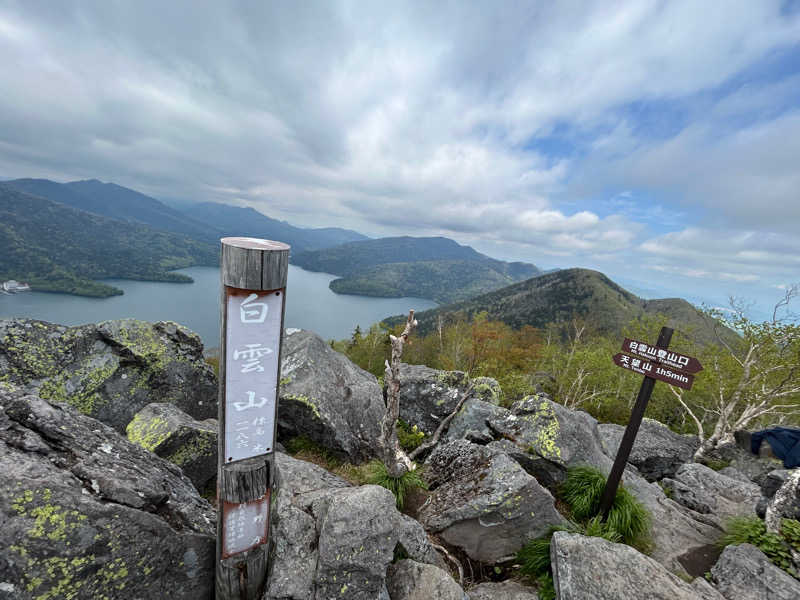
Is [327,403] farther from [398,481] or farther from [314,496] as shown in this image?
[314,496]

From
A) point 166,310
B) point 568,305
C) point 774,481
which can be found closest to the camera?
point 774,481

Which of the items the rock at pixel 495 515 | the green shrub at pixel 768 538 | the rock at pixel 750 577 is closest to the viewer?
the rock at pixel 750 577

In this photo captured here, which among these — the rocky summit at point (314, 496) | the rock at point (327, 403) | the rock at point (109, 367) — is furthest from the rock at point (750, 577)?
the rock at point (109, 367)

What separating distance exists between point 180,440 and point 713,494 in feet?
48.5

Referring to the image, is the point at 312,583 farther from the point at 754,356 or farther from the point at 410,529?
the point at 754,356

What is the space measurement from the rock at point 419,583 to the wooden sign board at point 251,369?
285cm

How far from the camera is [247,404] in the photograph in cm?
355

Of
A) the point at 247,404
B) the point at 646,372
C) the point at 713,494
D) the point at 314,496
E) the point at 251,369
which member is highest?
the point at 251,369

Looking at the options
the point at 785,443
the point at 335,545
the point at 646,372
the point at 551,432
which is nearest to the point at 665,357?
the point at 646,372

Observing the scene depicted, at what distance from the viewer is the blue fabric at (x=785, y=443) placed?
37.5 ft

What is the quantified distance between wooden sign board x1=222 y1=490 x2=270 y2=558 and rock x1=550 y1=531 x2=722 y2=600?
448 cm

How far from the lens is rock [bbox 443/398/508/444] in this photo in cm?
982

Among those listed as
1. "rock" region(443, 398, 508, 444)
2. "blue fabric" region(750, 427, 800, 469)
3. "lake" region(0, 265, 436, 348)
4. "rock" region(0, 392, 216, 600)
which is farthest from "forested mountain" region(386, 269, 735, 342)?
"rock" region(0, 392, 216, 600)

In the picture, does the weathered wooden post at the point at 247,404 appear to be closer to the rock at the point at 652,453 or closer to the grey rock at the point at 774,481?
the grey rock at the point at 774,481
